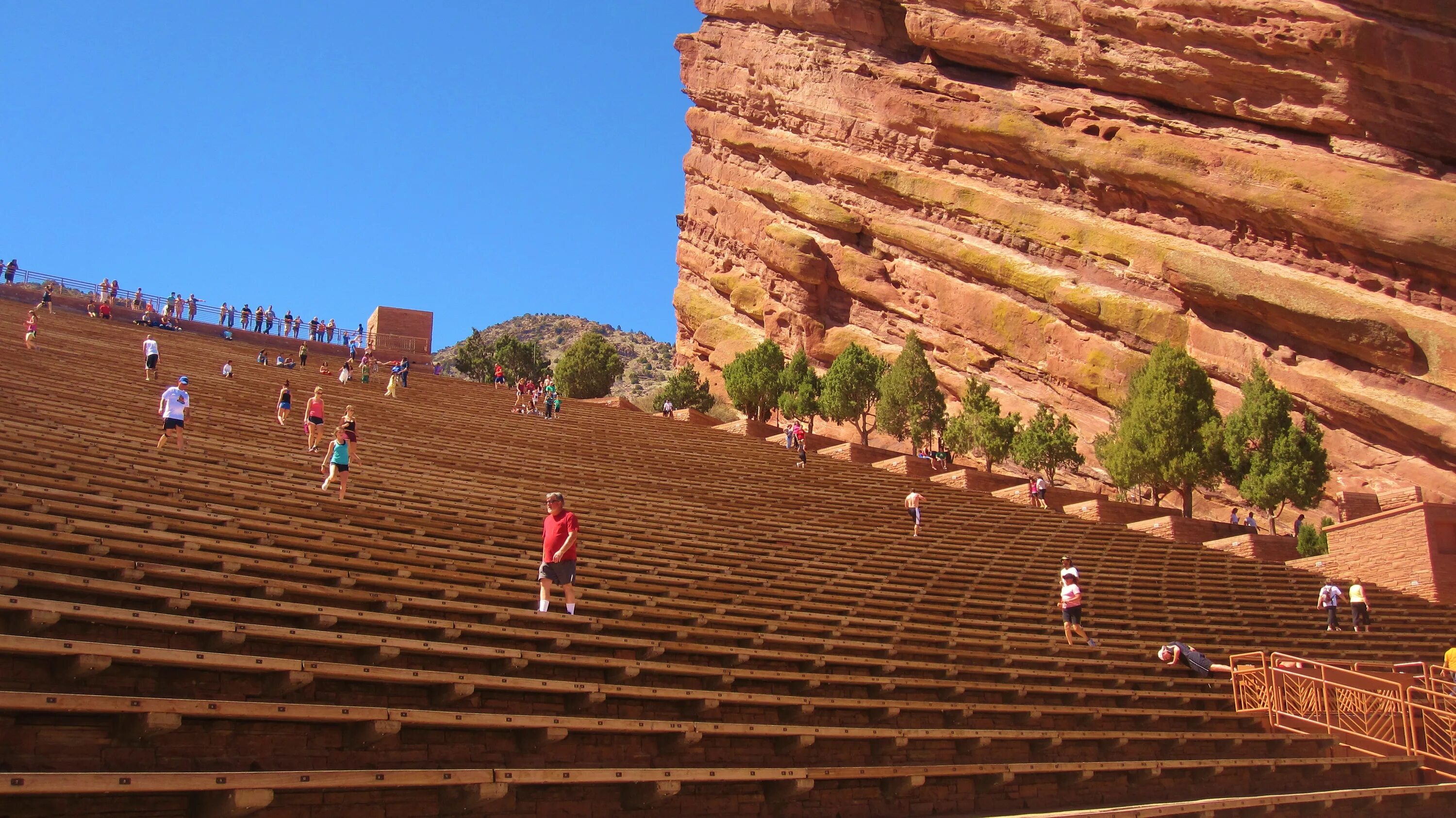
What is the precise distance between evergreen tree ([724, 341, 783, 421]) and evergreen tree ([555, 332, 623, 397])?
7608 mm

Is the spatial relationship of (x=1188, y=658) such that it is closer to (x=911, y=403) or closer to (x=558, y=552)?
(x=558, y=552)

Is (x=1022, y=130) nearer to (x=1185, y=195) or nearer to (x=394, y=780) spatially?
(x=1185, y=195)

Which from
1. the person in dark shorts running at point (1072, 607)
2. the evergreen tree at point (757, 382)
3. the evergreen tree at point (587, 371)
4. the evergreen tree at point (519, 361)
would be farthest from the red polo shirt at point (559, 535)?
the evergreen tree at point (519, 361)

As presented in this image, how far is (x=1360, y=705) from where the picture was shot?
1385 cm

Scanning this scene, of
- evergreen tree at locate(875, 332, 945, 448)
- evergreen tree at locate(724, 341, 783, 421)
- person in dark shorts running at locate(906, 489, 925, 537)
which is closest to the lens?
person in dark shorts running at locate(906, 489, 925, 537)

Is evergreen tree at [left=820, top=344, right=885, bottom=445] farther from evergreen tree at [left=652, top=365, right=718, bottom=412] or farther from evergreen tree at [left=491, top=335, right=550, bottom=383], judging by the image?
evergreen tree at [left=491, top=335, right=550, bottom=383]

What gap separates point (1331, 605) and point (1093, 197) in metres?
29.3

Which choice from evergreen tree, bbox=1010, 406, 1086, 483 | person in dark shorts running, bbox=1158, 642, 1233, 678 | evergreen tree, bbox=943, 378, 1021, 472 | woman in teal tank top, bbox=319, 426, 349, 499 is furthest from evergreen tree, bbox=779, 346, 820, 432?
woman in teal tank top, bbox=319, 426, 349, 499

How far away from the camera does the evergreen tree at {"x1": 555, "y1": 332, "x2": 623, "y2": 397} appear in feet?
167

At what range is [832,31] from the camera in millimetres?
55625

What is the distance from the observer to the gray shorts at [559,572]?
1041 centimetres

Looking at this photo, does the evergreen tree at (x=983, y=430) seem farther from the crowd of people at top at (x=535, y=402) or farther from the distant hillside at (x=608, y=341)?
the distant hillside at (x=608, y=341)

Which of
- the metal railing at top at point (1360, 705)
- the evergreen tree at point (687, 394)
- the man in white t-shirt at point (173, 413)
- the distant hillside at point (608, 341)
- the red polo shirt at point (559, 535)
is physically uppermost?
the distant hillside at point (608, 341)

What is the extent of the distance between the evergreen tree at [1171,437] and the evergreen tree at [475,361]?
35.3 metres
